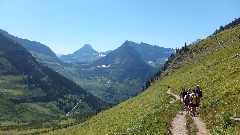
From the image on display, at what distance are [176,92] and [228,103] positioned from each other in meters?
35.8

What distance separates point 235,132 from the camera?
79.0 ft

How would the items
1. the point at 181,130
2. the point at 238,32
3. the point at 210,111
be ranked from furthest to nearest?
the point at 238,32, the point at 210,111, the point at 181,130

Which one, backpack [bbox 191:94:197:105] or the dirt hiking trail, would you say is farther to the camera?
backpack [bbox 191:94:197:105]

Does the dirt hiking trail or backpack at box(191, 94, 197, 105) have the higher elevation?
backpack at box(191, 94, 197, 105)

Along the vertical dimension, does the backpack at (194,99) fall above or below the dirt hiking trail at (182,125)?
above

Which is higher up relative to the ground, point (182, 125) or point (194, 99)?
point (194, 99)

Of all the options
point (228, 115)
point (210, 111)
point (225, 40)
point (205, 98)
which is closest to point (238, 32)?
point (225, 40)

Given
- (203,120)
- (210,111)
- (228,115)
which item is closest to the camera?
(228,115)

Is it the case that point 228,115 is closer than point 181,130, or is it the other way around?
point 228,115

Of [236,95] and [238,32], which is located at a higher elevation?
[238,32]

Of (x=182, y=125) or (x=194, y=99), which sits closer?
(x=182, y=125)

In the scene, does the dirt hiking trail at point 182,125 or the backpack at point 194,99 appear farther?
the backpack at point 194,99

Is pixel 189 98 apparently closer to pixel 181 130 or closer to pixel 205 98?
pixel 205 98

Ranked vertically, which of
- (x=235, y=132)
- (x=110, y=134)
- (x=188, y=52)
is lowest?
(x=110, y=134)
